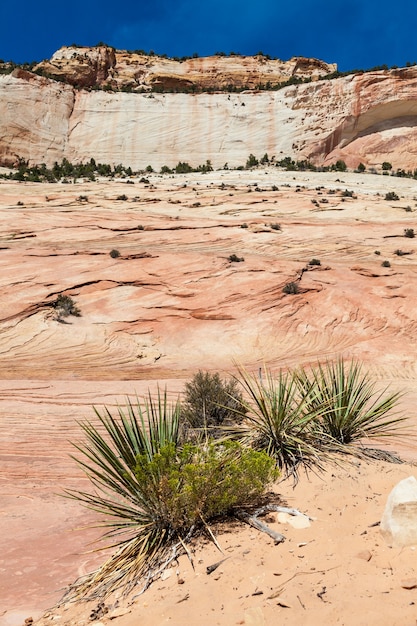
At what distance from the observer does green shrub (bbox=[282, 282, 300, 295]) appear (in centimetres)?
1481

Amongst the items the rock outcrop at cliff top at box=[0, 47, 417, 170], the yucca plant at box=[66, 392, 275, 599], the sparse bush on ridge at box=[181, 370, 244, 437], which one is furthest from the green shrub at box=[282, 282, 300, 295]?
the rock outcrop at cliff top at box=[0, 47, 417, 170]

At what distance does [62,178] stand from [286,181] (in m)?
15.4

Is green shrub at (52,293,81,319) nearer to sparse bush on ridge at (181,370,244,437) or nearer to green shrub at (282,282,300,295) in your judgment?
green shrub at (282,282,300,295)

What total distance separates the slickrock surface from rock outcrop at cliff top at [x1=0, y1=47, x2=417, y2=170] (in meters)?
16.0

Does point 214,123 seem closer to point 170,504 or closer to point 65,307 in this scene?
point 65,307

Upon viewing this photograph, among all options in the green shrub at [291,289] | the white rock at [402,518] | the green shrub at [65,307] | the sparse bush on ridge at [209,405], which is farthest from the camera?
the green shrub at [291,289]

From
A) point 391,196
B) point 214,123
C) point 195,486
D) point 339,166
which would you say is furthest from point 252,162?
point 195,486

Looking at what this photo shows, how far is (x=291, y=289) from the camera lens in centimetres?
1487

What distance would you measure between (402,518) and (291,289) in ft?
40.0

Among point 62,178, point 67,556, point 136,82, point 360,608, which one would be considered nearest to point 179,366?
point 67,556

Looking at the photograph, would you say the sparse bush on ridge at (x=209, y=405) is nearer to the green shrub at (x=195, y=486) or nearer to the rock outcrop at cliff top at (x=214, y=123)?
the green shrub at (x=195, y=486)

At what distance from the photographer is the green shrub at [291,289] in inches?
583

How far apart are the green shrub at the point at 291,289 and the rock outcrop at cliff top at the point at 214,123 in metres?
30.1

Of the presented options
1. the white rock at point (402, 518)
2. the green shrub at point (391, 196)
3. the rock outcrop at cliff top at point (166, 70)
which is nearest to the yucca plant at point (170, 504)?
the white rock at point (402, 518)
